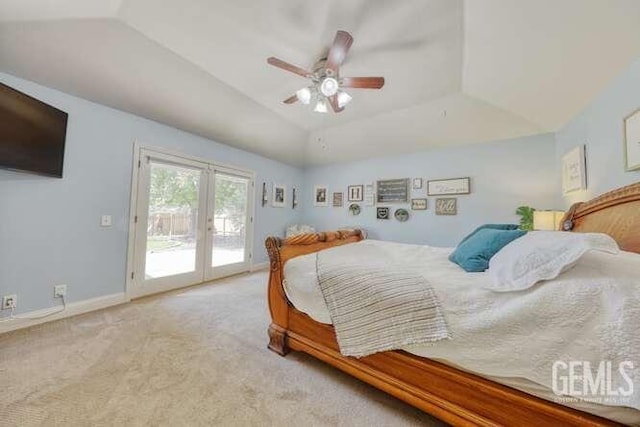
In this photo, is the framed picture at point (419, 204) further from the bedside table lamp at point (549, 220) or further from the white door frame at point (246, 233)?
the white door frame at point (246, 233)

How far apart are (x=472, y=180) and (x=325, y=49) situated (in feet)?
10.3

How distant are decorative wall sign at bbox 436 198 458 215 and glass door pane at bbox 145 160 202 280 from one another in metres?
4.10

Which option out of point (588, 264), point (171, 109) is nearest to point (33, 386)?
point (171, 109)

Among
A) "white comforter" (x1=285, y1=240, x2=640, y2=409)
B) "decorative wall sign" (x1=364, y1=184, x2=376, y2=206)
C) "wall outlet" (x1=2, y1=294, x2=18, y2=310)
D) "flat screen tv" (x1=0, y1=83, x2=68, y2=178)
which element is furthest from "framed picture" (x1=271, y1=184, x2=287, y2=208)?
"white comforter" (x1=285, y1=240, x2=640, y2=409)

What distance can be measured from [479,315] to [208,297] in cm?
311

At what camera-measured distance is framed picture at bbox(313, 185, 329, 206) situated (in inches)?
214

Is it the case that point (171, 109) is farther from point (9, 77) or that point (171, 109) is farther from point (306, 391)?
point (306, 391)

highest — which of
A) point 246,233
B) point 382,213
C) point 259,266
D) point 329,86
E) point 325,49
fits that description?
point 325,49

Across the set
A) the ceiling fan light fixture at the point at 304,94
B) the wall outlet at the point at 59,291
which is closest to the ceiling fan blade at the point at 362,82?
the ceiling fan light fixture at the point at 304,94

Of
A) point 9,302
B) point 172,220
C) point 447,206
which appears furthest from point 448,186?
point 9,302

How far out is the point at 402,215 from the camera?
4.40 meters

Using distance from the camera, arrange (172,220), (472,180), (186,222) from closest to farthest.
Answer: (172,220) < (186,222) < (472,180)

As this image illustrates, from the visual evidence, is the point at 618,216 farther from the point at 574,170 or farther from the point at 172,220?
the point at 172,220

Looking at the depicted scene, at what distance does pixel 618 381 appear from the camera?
800 millimetres
